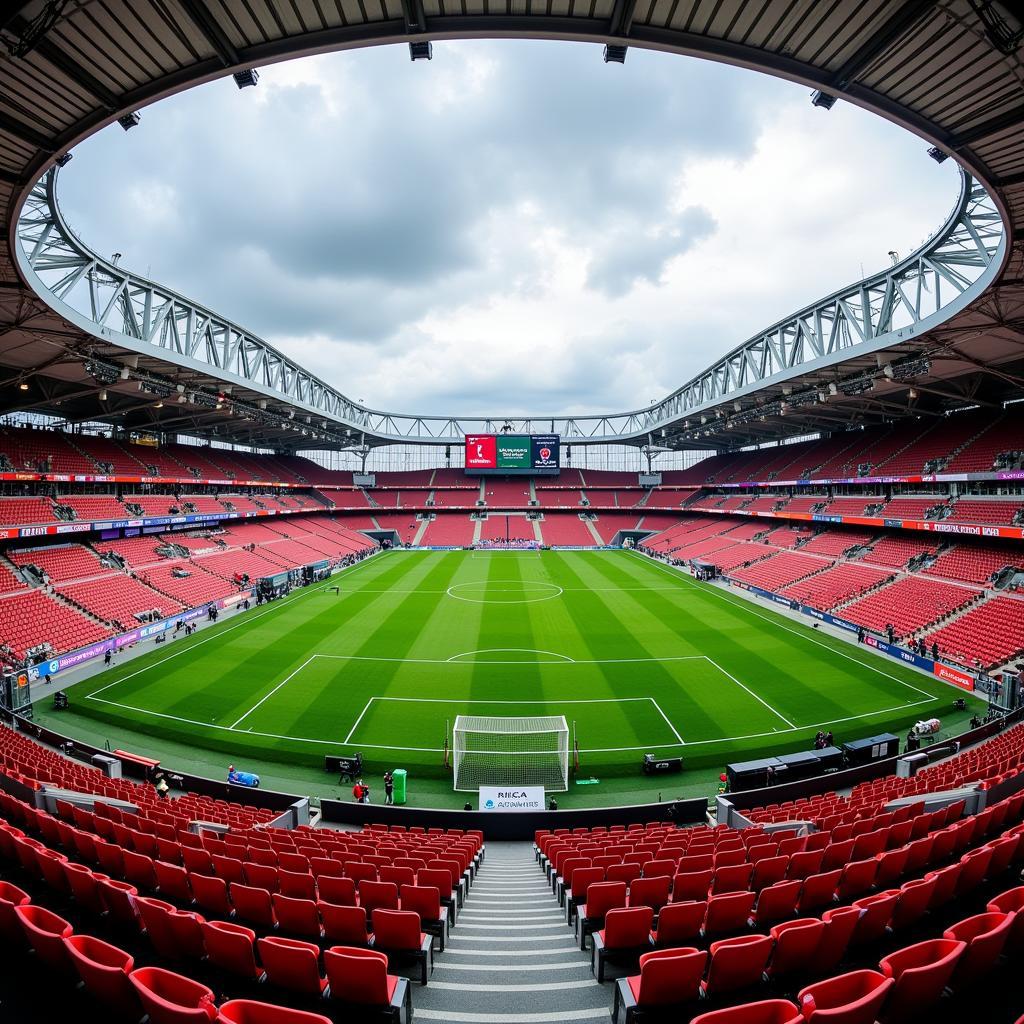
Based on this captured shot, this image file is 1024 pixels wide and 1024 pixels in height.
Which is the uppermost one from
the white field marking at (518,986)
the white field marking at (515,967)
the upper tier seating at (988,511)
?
the upper tier seating at (988,511)

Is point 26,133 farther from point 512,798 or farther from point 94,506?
point 94,506

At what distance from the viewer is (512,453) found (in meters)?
76.1

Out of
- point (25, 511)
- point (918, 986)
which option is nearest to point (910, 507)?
point (918, 986)

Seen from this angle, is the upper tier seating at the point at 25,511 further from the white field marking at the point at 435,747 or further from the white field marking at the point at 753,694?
the white field marking at the point at 753,694

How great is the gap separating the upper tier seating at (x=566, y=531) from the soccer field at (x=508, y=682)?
33.7 meters

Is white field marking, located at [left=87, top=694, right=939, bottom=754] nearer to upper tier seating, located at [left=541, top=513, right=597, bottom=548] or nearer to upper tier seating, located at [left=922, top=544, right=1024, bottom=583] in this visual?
upper tier seating, located at [left=922, top=544, right=1024, bottom=583]

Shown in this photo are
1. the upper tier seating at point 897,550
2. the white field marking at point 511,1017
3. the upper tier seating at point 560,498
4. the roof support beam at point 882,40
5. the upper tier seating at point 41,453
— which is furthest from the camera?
the upper tier seating at point 560,498

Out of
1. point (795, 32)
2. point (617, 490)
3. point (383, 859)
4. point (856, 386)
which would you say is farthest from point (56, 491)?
point (617, 490)

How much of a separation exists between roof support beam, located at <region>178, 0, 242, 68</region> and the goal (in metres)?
15.7

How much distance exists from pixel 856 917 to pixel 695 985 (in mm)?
1501

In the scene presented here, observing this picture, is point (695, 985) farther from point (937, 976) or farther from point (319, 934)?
point (319, 934)

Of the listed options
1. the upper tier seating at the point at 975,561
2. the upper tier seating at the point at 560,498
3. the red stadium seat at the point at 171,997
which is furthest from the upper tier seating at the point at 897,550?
the upper tier seating at the point at 560,498

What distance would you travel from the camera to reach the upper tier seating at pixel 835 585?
33.3 metres

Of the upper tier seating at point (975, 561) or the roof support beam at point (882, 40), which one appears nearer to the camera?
the roof support beam at point (882, 40)
